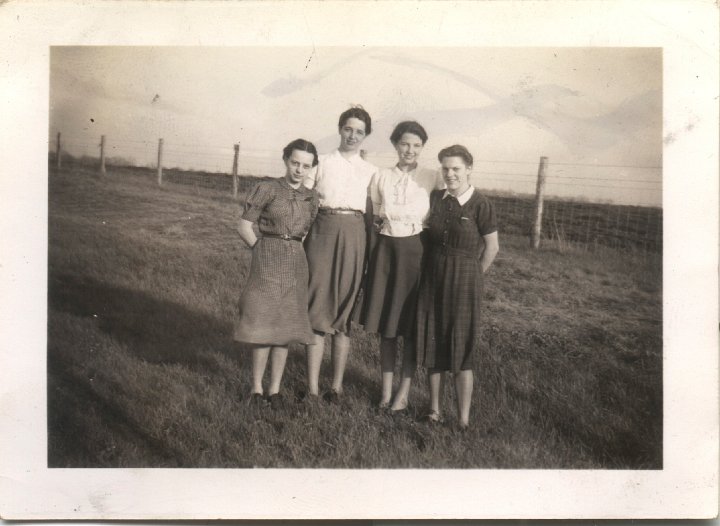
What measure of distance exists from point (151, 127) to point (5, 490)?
6.57ft

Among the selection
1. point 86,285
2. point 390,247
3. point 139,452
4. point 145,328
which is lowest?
point 139,452

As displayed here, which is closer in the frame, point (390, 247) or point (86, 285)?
point (390, 247)

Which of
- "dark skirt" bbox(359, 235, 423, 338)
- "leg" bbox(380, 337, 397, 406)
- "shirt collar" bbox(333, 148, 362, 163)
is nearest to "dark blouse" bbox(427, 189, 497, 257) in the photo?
"dark skirt" bbox(359, 235, 423, 338)

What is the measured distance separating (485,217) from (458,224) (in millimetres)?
143

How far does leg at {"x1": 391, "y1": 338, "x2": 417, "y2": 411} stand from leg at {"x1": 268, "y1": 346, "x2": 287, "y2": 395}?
0.61m

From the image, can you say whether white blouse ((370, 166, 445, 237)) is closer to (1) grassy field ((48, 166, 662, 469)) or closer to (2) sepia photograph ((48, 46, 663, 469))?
(2) sepia photograph ((48, 46, 663, 469))

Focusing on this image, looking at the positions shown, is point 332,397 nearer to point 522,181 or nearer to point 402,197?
point 402,197

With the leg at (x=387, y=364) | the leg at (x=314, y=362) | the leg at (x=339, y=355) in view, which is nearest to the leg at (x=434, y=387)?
the leg at (x=387, y=364)

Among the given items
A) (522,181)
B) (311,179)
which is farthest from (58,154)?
(522,181)

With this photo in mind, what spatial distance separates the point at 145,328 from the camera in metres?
2.90

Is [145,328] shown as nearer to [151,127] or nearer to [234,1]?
[151,127]

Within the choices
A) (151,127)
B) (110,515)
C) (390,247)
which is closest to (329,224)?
(390,247)

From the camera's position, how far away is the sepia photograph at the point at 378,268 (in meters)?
2.67

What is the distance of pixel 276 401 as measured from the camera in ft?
8.93
